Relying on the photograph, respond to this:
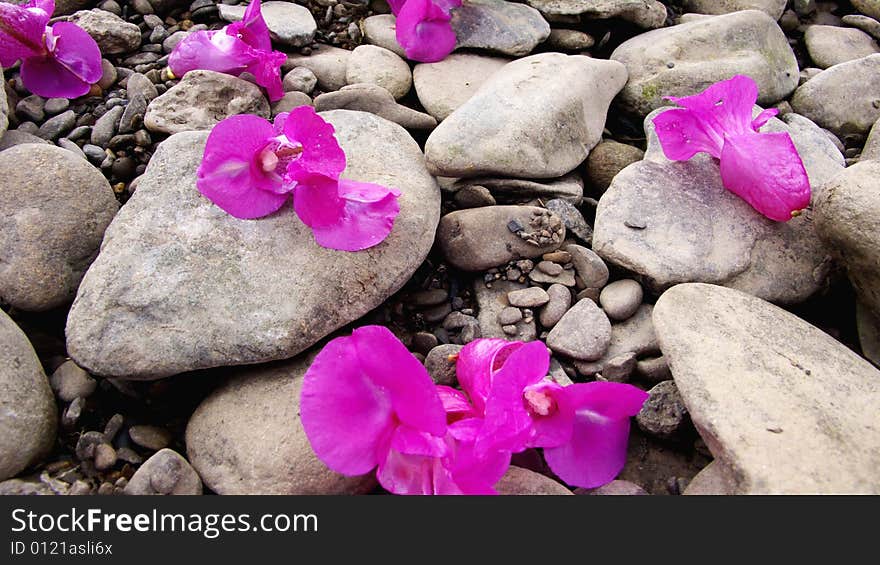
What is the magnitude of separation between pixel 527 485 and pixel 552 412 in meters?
0.20

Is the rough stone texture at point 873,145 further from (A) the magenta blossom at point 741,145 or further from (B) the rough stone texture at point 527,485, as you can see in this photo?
(B) the rough stone texture at point 527,485

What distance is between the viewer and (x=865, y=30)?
378 cm

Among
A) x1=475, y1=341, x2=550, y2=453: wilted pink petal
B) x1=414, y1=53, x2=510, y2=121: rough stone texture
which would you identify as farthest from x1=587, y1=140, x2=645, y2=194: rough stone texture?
x1=475, y1=341, x2=550, y2=453: wilted pink petal

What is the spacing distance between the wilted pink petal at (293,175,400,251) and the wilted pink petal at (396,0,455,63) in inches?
47.1

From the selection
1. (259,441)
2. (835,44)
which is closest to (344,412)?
(259,441)

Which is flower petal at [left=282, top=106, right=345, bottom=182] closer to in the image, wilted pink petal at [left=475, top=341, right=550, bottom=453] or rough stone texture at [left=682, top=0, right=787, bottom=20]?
wilted pink petal at [left=475, top=341, right=550, bottom=453]

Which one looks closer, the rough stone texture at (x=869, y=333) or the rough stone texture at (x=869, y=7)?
the rough stone texture at (x=869, y=333)

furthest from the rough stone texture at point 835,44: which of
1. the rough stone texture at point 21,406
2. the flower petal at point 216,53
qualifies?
the rough stone texture at point 21,406

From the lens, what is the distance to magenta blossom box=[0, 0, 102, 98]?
2.83 m

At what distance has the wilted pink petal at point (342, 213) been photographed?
7.23ft

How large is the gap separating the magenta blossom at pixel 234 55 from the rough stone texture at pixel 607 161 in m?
1.28

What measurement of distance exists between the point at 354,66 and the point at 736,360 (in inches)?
77.7

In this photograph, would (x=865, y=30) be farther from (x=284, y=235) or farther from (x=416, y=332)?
(x=284, y=235)
